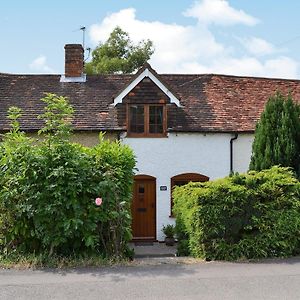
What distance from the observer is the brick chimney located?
69.3 ft

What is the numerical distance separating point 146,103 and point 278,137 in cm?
532

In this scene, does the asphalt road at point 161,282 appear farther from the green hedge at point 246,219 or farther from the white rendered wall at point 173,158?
the white rendered wall at point 173,158

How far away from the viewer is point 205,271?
9.93 m

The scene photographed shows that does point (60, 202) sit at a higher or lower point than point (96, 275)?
higher

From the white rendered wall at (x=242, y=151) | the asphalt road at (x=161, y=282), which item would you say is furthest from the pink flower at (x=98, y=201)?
the white rendered wall at (x=242, y=151)

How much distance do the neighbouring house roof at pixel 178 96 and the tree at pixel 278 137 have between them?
2551 millimetres

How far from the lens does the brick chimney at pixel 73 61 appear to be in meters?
21.1

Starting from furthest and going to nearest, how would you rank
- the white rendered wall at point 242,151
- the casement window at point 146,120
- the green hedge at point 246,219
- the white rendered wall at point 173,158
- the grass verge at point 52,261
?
the white rendered wall at point 242,151, the casement window at point 146,120, the white rendered wall at point 173,158, the green hedge at point 246,219, the grass verge at point 52,261

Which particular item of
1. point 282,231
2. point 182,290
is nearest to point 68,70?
point 282,231

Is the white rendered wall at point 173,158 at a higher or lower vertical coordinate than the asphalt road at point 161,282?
higher

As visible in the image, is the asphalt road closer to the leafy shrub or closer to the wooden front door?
the leafy shrub

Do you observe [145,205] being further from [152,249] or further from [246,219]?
[246,219]

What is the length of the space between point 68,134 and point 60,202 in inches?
67.0

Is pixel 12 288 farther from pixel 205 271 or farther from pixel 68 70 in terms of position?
pixel 68 70
